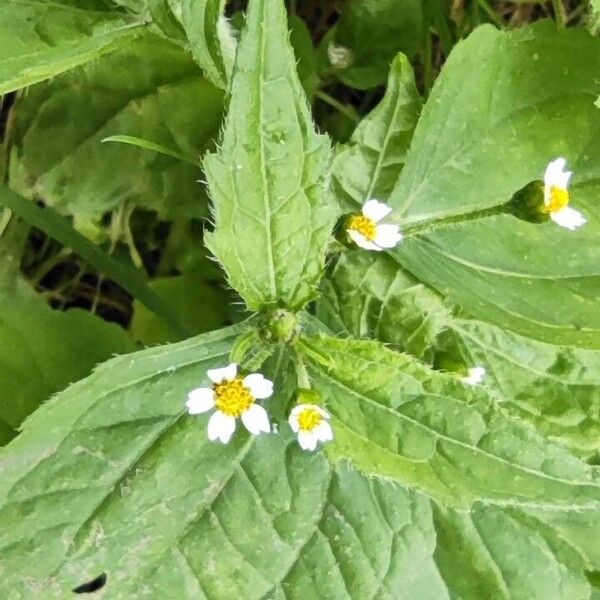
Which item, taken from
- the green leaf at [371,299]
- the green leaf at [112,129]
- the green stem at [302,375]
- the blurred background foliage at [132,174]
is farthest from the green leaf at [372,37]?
the green stem at [302,375]

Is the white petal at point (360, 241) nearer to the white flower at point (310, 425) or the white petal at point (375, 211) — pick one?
the white petal at point (375, 211)

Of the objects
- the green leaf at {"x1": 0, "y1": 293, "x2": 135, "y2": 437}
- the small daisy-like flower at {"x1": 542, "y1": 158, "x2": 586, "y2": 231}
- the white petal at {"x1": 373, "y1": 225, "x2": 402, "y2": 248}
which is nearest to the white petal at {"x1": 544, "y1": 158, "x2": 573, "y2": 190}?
the small daisy-like flower at {"x1": 542, "y1": 158, "x2": 586, "y2": 231}

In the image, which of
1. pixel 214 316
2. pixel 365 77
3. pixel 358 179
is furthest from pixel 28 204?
pixel 365 77

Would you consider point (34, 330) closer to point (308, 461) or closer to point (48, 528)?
point (48, 528)

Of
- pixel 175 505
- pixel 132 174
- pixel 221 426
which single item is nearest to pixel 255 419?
pixel 221 426

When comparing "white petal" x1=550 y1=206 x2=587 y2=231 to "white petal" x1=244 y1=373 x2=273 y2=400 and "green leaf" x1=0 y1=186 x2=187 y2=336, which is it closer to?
"white petal" x1=244 y1=373 x2=273 y2=400
